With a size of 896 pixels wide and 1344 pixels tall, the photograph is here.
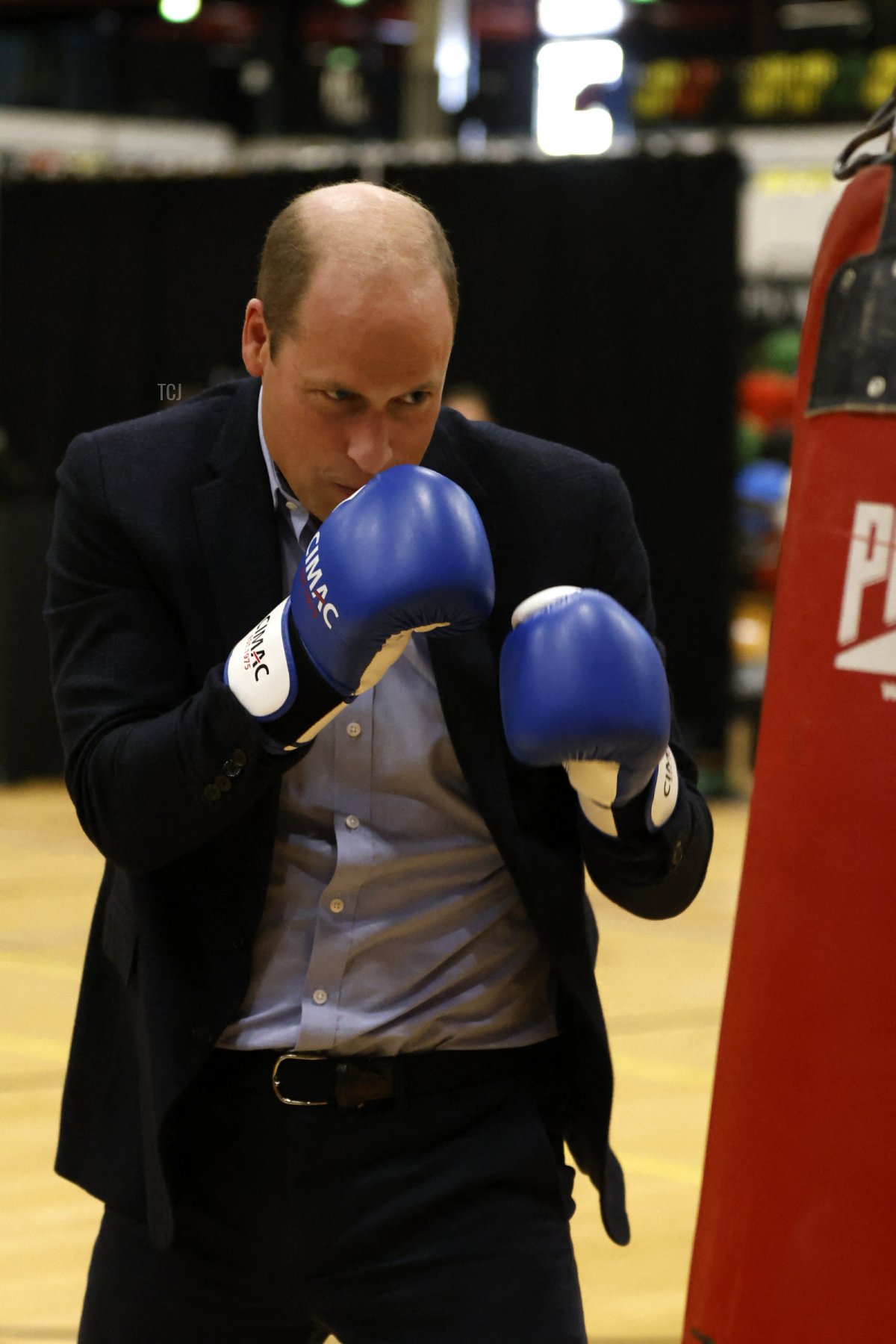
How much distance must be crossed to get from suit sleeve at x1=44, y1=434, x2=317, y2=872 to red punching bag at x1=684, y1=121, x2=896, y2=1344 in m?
0.42

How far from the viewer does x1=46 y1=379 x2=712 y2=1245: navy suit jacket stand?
5.02 ft

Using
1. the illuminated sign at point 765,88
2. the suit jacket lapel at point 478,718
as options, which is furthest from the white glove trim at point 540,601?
the illuminated sign at point 765,88

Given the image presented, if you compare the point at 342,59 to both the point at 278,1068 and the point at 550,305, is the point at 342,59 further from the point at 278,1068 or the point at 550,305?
the point at 278,1068

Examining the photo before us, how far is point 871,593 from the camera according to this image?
1316 millimetres

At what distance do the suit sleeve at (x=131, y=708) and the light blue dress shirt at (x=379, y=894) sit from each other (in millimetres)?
82

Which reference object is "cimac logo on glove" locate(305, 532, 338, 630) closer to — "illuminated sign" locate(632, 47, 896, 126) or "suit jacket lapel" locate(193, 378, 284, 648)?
"suit jacket lapel" locate(193, 378, 284, 648)

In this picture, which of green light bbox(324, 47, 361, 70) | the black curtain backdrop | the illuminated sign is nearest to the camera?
the black curtain backdrop

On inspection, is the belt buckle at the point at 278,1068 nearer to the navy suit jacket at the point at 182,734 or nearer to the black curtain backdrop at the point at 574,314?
the navy suit jacket at the point at 182,734

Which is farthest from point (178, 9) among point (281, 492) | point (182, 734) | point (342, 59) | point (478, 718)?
point (182, 734)

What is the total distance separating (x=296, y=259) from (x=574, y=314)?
6302mm

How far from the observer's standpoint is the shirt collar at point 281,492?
1642mm

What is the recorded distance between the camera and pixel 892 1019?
131 cm

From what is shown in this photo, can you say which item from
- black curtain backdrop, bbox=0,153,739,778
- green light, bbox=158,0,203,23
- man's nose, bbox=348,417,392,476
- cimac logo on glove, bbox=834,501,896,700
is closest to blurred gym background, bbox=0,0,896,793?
black curtain backdrop, bbox=0,153,739,778

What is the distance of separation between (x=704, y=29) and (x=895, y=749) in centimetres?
1199
